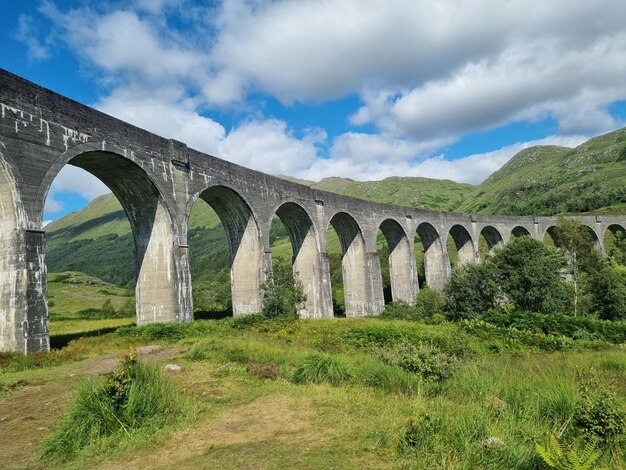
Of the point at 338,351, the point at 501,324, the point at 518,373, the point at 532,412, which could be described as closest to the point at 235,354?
the point at 338,351

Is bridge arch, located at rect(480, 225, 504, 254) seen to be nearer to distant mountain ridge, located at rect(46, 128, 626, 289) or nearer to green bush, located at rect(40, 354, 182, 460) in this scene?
distant mountain ridge, located at rect(46, 128, 626, 289)

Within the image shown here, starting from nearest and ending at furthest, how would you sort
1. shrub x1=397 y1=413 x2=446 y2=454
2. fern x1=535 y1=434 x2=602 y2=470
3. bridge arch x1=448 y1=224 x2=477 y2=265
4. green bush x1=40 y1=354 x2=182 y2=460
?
fern x1=535 y1=434 x2=602 y2=470
shrub x1=397 y1=413 x2=446 y2=454
green bush x1=40 y1=354 x2=182 y2=460
bridge arch x1=448 y1=224 x2=477 y2=265

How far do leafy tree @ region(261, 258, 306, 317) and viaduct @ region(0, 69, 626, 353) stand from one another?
0.90m

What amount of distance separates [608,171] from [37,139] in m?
132

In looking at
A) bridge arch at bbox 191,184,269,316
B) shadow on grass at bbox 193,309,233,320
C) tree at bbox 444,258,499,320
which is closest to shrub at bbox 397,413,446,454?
bridge arch at bbox 191,184,269,316

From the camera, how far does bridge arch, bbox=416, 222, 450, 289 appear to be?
42781 millimetres

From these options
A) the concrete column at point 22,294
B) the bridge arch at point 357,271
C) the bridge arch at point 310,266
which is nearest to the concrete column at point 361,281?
Answer: the bridge arch at point 357,271

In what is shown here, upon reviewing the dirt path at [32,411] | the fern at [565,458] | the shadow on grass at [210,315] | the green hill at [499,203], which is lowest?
the shadow on grass at [210,315]

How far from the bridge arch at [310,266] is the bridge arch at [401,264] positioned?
33.3 ft

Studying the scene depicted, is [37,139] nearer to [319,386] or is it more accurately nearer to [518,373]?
[319,386]

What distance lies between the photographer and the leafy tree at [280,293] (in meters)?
23.3

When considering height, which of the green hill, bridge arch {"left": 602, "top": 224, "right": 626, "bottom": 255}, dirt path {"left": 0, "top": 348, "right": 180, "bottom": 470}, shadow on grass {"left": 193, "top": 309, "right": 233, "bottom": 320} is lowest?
shadow on grass {"left": 193, "top": 309, "right": 233, "bottom": 320}

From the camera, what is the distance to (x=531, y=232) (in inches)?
2115

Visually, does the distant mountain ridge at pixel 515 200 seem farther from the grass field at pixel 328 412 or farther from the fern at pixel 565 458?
the fern at pixel 565 458
